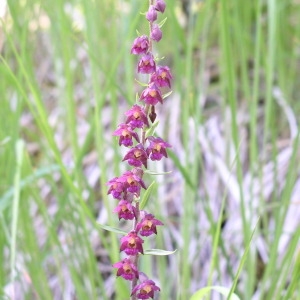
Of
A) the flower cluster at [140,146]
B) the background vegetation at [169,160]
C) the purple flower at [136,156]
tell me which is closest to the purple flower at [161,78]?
the flower cluster at [140,146]

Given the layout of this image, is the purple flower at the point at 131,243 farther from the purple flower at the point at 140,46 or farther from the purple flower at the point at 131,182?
the purple flower at the point at 140,46

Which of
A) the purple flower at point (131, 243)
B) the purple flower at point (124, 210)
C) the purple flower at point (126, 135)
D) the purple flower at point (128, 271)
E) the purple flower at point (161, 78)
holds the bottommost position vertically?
the purple flower at point (128, 271)

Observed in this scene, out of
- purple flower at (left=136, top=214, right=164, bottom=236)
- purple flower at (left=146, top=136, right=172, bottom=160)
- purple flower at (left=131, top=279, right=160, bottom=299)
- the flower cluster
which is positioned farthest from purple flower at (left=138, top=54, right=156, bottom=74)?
purple flower at (left=131, top=279, right=160, bottom=299)

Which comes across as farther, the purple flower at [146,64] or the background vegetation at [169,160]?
the background vegetation at [169,160]

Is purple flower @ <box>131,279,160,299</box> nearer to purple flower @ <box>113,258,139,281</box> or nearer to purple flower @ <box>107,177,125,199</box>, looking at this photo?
purple flower @ <box>113,258,139,281</box>

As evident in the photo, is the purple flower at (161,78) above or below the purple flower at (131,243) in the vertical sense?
above

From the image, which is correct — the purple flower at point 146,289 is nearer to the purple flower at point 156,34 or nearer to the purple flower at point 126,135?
the purple flower at point 126,135

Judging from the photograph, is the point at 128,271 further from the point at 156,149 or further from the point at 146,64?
the point at 146,64
